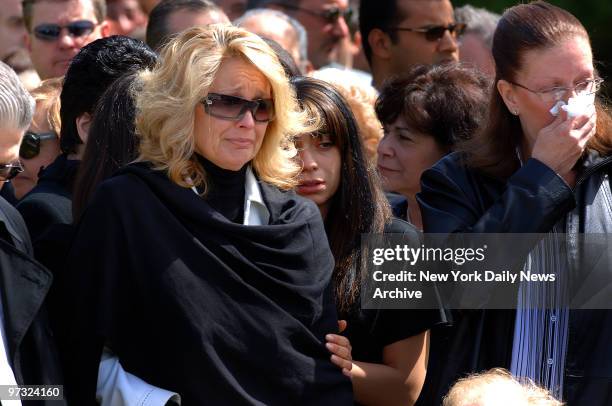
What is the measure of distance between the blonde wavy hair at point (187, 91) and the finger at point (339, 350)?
576mm

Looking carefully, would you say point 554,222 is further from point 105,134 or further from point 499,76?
point 105,134

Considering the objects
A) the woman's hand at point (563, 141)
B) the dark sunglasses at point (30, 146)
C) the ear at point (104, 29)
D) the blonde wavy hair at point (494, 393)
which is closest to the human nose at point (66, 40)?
the ear at point (104, 29)

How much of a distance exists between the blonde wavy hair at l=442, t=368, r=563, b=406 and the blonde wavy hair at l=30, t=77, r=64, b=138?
1.93m

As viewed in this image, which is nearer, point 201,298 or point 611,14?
point 201,298

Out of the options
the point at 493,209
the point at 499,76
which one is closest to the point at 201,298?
the point at 493,209

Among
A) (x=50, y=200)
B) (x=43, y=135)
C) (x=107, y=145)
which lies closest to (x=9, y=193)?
(x=43, y=135)

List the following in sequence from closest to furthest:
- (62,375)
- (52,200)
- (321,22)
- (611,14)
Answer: (62,375)
(52,200)
(321,22)
(611,14)

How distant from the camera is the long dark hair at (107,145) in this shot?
151 inches

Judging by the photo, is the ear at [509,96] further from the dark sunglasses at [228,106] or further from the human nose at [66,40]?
the human nose at [66,40]

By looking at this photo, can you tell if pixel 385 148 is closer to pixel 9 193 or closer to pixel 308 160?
pixel 308 160

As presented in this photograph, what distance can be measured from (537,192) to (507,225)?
141mm

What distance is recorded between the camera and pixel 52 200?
4.04 metres

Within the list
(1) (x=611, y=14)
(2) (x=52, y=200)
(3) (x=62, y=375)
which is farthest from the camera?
(1) (x=611, y=14)

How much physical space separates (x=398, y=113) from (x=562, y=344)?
145 centimetres
